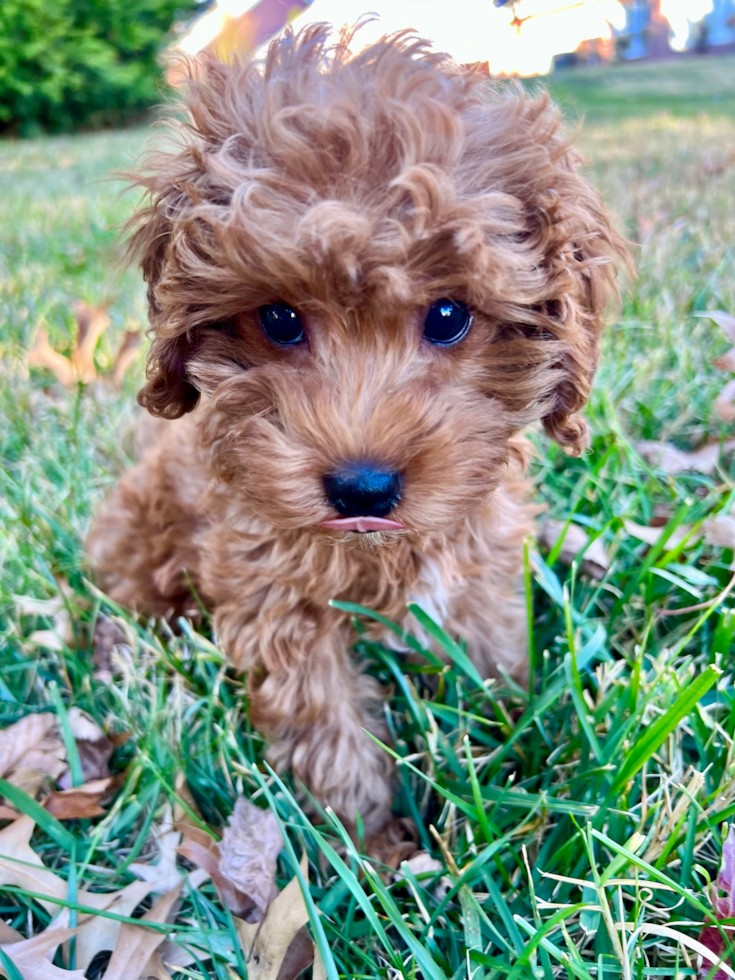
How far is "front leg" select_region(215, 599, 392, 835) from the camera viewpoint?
201cm

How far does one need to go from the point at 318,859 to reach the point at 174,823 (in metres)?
0.37

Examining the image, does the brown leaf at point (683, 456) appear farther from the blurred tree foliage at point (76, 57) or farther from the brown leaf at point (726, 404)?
the blurred tree foliage at point (76, 57)

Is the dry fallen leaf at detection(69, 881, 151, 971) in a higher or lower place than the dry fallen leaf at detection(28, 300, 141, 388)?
lower

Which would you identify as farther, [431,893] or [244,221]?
[431,893]

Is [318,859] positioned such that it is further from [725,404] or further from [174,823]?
[725,404]

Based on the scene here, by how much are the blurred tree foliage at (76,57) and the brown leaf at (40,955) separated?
414 centimetres

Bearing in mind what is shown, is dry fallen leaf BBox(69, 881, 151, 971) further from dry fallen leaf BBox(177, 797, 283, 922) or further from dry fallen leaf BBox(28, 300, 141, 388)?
dry fallen leaf BBox(28, 300, 141, 388)

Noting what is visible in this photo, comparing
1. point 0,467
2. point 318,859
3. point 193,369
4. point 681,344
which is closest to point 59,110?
point 0,467

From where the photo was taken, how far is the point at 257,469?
63.4 inches

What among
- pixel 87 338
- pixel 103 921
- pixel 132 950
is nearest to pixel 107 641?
pixel 103 921

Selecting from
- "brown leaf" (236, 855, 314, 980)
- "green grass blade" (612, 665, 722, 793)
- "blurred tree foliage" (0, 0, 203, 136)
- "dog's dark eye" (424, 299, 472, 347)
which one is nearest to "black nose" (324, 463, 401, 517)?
"dog's dark eye" (424, 299, 472, 347)

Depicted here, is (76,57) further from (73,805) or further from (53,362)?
(73,805)

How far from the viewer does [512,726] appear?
1.93m

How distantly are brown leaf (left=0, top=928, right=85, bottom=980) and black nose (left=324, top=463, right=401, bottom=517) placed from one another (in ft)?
3.55
